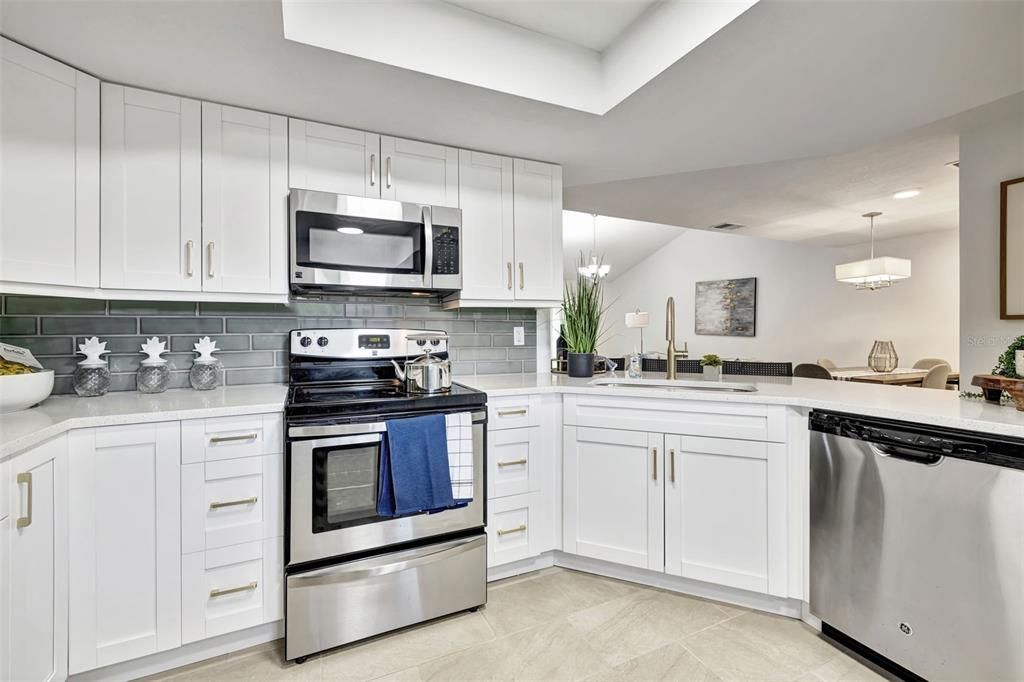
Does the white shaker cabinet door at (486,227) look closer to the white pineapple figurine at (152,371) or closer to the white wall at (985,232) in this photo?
the white pineapple figurine at (152,371)

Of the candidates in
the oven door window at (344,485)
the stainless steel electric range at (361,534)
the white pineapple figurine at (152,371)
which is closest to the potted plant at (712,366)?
the stainless steel electric range at (361,534)

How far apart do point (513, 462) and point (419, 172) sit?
152cm

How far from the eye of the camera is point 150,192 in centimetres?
187

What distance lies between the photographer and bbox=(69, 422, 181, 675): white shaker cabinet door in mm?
1499

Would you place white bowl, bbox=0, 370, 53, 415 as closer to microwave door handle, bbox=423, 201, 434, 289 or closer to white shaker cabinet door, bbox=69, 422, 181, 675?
white shaker cabinet door, bbox=69, 422, 181, 675

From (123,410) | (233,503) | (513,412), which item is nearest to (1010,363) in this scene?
(513,412)

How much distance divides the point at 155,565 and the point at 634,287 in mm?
9340

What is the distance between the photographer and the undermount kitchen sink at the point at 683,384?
2208mm

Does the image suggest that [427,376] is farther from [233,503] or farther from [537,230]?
[537,230]

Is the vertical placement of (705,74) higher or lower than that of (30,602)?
higher

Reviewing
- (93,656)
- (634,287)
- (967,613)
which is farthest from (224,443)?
(634,287)

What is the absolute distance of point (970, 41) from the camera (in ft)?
5.32

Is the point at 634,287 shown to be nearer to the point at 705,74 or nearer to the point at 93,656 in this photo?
the point at 705,74

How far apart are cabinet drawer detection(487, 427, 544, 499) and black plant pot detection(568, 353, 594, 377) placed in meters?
0.56
